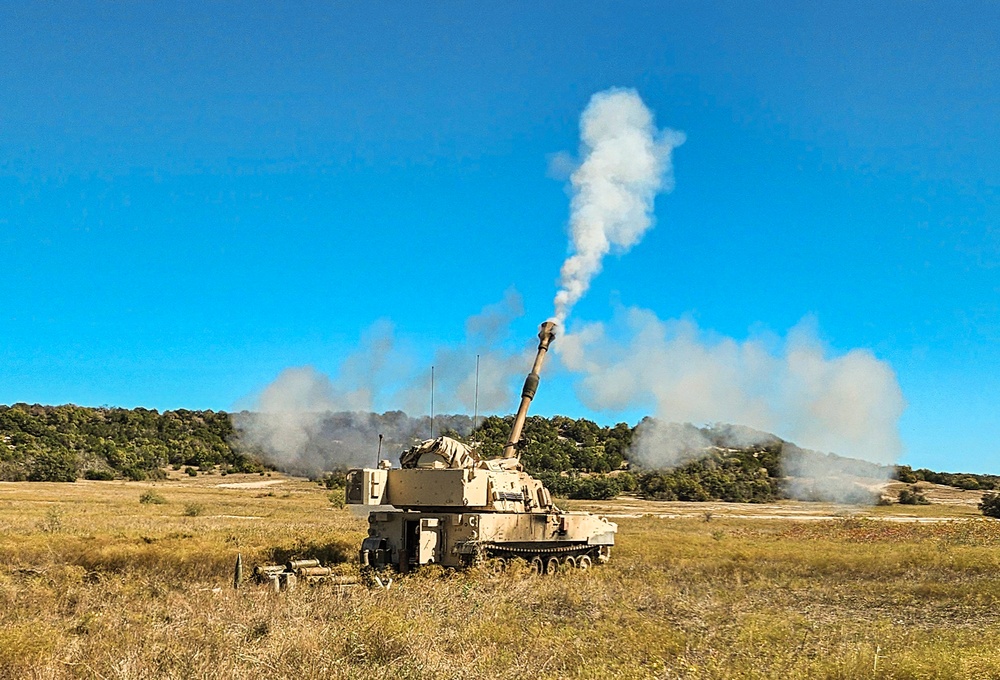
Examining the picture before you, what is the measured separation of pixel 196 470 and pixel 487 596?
2686 inches

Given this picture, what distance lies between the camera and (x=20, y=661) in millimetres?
9359

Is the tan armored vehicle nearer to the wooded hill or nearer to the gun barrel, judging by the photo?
the gun barrel

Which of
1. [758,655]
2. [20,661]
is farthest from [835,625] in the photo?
[20,661]

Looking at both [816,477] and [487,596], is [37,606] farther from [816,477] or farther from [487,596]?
[816,477]

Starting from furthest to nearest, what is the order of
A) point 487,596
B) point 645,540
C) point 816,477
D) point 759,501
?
point 816,477 → point 759,501 → point 645,540 → point 487,596

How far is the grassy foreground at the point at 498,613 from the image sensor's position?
30.2 feet

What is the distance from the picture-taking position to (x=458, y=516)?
2016 cm

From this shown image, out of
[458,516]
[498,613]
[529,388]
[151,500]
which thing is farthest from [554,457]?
[498,613]

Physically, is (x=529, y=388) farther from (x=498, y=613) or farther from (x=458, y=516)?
(x=498, y=613)

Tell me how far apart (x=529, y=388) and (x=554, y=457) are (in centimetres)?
5851

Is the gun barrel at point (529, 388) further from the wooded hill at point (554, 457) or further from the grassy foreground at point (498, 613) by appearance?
the wooded hill at point (554, 457)

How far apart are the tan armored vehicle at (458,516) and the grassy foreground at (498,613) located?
0.96 meters

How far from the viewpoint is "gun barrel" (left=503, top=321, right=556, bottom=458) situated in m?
23.9

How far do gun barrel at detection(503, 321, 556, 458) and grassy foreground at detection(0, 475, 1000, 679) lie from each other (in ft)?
13.2
